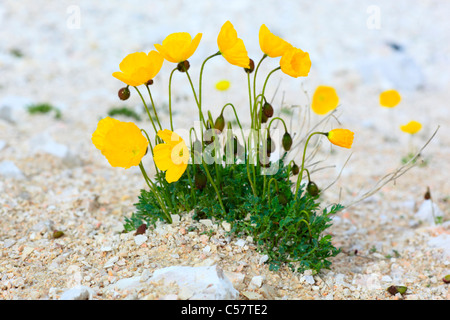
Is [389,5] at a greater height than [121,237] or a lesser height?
greater

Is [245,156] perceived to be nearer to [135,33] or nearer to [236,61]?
[236,61]

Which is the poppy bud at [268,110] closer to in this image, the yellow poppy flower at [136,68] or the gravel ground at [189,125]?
the yellow poppy flower at [136,68]

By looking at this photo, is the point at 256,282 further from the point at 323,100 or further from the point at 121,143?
the point at 323,100

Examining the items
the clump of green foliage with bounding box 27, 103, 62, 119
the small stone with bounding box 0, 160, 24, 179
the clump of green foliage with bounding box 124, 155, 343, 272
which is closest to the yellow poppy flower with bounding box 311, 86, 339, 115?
the clump of green foliage with bounding box 124, 155, 343, 272

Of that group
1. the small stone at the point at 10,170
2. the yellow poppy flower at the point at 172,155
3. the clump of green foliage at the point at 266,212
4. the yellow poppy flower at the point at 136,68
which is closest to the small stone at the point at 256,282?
the clump of green foliage at the point at 266,212

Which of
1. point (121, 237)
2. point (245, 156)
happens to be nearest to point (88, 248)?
point (121, 237)

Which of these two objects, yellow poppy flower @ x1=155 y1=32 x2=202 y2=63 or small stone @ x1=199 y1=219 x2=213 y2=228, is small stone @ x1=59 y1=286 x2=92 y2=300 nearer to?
small stone @ x1=199 y1=219 x2=213 y2=228
